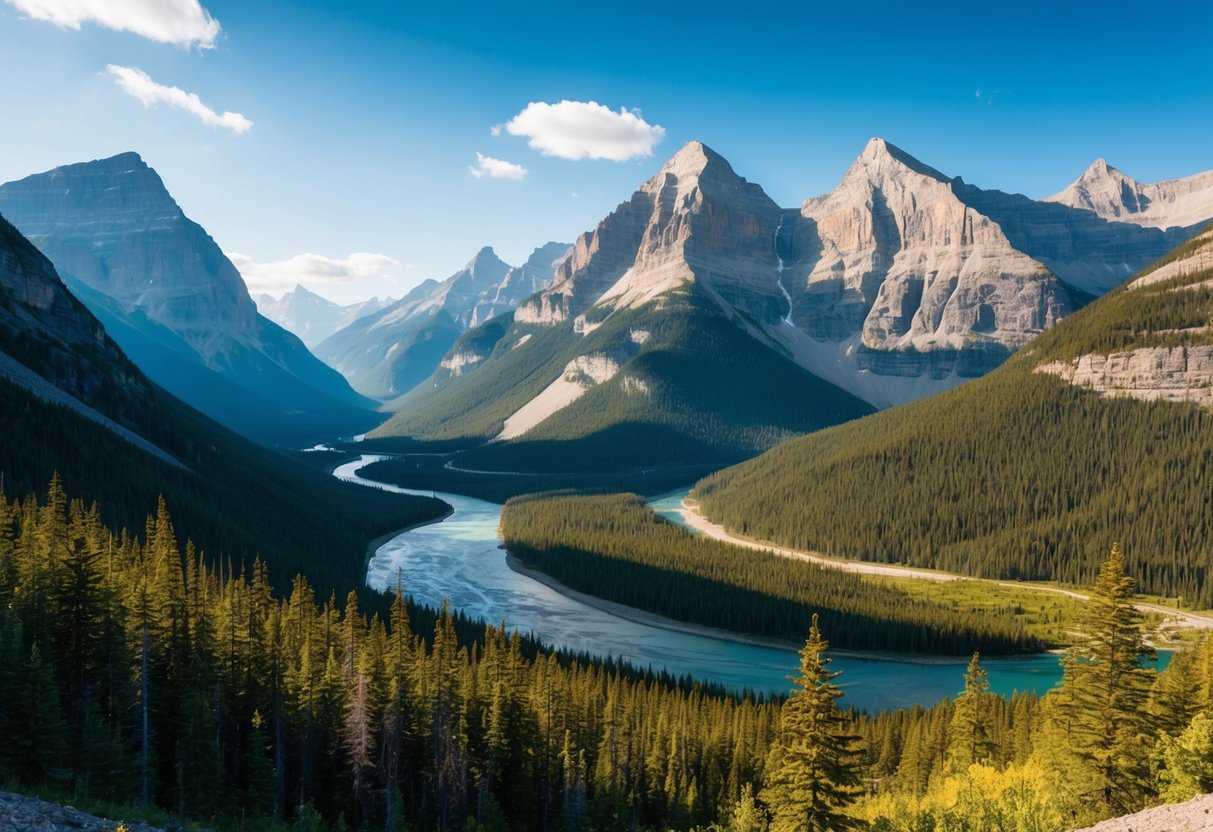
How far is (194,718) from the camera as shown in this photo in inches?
1521

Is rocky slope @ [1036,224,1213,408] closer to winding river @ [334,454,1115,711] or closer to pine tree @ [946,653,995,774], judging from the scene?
winding river @ [334,454,1115,711]

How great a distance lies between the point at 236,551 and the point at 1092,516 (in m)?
130

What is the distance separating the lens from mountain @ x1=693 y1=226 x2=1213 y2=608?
122812 millimetres

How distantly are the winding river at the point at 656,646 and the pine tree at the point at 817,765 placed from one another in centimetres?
5434

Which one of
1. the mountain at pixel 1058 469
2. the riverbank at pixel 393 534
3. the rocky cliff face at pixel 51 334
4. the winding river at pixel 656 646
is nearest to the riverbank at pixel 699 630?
the winding river at pixel 656 646

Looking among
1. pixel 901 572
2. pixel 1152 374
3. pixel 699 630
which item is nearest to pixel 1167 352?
pixel 1152 374

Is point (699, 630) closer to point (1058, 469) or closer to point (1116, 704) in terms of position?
point (1116, 704)

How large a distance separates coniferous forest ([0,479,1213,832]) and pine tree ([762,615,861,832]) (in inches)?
3.0

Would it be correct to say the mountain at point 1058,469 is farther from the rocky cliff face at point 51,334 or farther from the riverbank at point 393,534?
the rocky cliff face at point 51,334

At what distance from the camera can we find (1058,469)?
462 feet

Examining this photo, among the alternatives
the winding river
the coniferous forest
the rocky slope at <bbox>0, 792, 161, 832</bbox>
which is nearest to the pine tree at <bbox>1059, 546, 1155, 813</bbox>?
the coniferous forest

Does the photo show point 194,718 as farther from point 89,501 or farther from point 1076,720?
point 89,501

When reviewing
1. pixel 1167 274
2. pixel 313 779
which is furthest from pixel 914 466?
pixel 313 779

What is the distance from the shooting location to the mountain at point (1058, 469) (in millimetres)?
122812
